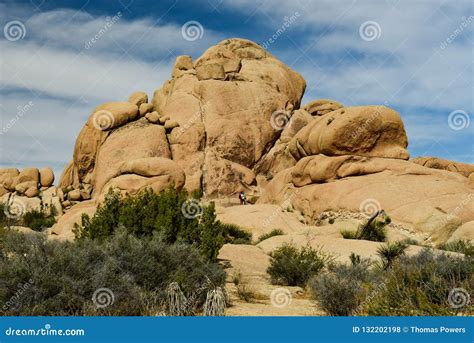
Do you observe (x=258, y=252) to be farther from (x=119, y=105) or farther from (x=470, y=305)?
(x=119, y=105)

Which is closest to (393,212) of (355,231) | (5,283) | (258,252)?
(355,231)

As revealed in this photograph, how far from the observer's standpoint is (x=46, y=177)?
52.2 m

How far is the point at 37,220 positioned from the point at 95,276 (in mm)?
30948

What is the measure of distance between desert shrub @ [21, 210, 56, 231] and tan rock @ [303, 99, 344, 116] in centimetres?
2749

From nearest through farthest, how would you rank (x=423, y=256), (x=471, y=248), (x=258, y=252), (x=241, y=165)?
(x=423, y=256) < (x=471, y=248) < (x=258, y=252) < (x=241, y=165)

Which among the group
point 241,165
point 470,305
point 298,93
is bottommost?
point 470,305

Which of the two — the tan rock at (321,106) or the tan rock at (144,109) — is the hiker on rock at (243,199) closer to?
the tan rock at (144,109)

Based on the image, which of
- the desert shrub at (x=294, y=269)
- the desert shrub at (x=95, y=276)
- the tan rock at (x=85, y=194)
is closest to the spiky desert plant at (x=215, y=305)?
the desert shrub at (x=95, y=276)

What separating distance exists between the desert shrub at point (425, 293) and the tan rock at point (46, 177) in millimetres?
46898

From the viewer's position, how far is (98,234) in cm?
1578

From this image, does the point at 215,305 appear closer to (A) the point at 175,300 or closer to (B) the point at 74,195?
(A) the point at 175,300

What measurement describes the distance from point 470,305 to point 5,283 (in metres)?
8.26

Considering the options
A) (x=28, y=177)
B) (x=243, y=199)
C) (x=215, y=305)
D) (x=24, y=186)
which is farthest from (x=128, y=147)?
(x=215, y=305)

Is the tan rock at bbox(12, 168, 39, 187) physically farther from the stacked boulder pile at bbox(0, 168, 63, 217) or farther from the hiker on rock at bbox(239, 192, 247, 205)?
the hiker on rock at bbox(239, 192, 247, 205)
